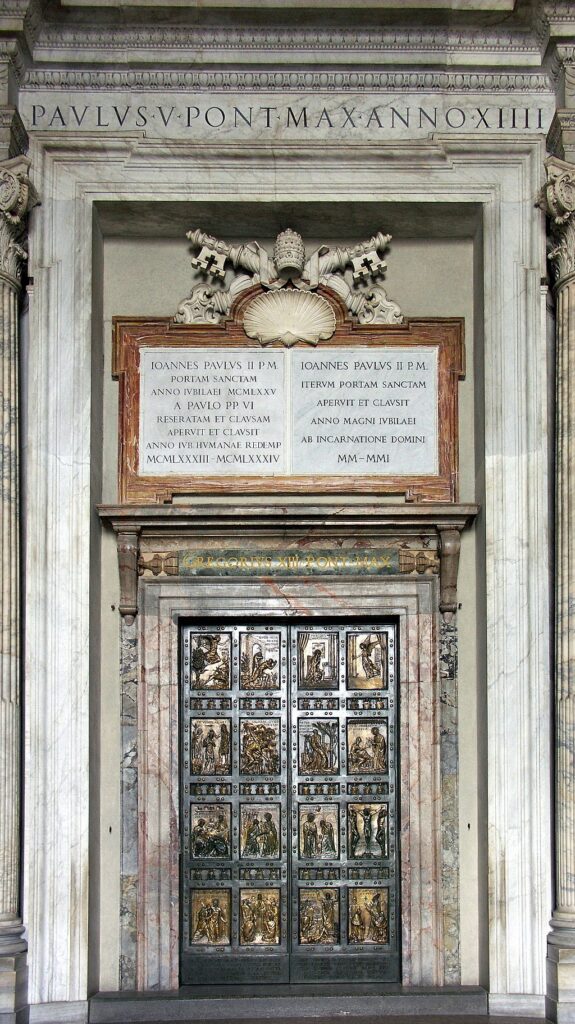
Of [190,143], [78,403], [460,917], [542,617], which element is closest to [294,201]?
[190,143]

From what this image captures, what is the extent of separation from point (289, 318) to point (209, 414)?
92 cm

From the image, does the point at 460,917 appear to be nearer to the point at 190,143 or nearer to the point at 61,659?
the point at 61,659

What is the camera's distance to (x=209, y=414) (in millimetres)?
9438

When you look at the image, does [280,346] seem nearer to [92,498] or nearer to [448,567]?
[92,498]

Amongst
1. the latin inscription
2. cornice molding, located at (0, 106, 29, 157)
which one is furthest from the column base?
cornice molding, located at (0, 106, 29, 157)

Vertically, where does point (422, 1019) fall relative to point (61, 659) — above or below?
below

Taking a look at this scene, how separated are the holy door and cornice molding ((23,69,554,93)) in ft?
12.5

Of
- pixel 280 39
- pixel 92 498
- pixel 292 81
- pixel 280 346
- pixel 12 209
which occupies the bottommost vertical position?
pixel 92 498

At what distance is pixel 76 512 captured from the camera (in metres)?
8.95

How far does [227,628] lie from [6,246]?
3056mm

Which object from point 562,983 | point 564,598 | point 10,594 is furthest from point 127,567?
point 562,983

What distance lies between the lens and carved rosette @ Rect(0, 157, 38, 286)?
8.69m

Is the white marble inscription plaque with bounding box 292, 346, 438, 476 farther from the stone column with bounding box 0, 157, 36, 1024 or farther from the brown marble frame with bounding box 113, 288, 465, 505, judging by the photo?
the stone column with bounding box 0, 157, 36, 1024

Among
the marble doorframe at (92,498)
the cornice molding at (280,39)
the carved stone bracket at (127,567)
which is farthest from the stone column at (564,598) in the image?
the carved stone bracket at (127,567)
